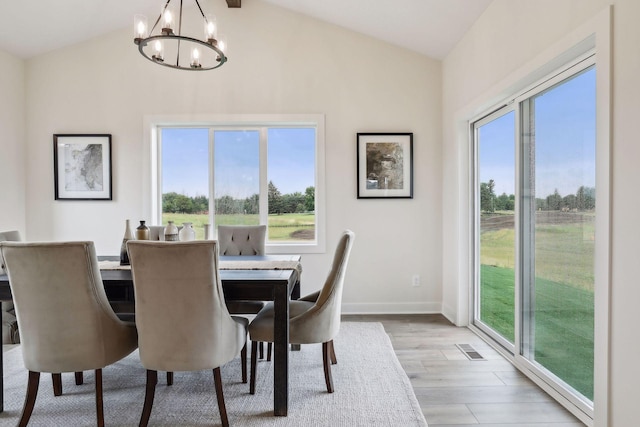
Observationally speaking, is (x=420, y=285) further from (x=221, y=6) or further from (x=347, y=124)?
(x=221, y=6)

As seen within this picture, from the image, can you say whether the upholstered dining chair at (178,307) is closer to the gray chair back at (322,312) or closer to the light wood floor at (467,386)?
the gray chair back at (322,312)

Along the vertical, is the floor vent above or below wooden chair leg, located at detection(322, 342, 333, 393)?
below

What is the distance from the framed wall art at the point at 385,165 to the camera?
388 cm

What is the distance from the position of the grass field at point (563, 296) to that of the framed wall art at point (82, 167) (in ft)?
13.0

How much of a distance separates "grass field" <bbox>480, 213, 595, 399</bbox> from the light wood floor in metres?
0.22

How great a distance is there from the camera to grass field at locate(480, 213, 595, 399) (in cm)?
199

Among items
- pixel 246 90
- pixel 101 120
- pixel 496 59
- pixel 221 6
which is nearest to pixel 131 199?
pixel 101 120

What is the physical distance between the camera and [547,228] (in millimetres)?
2332

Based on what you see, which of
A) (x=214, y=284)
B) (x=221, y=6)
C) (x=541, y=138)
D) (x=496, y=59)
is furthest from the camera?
(x=221, y=6)

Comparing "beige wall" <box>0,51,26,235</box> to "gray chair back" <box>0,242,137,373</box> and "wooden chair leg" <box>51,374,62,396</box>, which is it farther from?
"gray chair back" <box>0,242,137,373</box>

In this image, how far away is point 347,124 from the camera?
3889 mm

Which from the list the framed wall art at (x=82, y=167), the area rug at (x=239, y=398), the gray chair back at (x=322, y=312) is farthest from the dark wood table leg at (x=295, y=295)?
the framed wall art at (x=82, y=167)

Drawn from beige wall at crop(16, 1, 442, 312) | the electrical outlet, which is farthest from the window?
the electrical outlet

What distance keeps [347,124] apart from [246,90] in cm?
114
